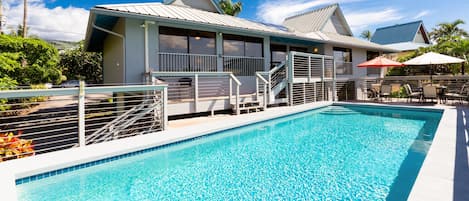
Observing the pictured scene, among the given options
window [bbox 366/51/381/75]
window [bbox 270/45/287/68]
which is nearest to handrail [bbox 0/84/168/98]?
window [bbox 270/45/287/68]

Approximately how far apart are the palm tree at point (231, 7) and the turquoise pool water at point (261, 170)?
2381cm

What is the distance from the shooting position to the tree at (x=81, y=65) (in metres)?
31.9

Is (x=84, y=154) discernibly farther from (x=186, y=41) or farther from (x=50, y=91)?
(x=186, y=41)

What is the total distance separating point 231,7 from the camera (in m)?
29.3

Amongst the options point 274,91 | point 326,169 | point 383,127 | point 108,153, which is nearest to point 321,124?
point 383,127

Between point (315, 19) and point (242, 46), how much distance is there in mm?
9138

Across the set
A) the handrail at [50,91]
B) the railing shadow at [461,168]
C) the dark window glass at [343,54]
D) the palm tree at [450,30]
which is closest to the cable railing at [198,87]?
the handrail at [50,91]

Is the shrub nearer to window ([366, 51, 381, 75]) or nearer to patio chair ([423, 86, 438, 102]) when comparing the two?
patio chair ([423, 86, 438, 102])

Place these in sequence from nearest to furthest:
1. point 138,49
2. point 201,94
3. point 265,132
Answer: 1. point 265,132
2. point 138,49
3. point 201,94

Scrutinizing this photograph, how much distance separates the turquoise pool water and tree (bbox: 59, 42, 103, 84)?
99.2 feet

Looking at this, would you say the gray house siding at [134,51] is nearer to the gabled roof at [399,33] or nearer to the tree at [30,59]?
the tree at [30,59]

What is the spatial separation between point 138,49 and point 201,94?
9.87 ft

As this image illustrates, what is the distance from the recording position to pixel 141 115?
7410mm

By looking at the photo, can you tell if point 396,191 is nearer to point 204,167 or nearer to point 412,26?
point 204,167
